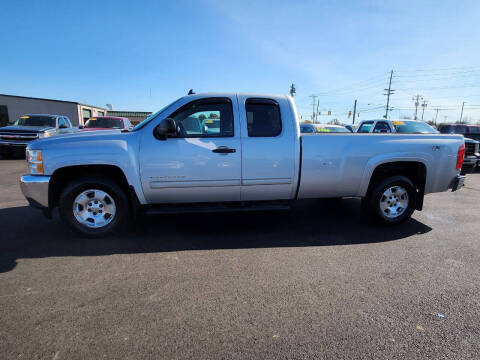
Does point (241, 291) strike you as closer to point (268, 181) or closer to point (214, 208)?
point (214, 208)

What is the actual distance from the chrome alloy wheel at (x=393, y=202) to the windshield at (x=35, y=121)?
1467 centimetres

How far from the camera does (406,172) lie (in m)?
4.49

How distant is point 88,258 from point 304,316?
2.59 metres

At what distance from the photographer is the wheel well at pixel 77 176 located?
3.69 m

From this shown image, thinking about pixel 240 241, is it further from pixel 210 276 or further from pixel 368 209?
pixel 368 209

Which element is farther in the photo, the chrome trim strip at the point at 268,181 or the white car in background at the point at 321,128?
the white car in background at the point at 321,128

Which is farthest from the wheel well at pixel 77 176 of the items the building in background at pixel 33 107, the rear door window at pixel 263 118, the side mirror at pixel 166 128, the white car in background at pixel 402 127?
the building in background at pixel 33 107

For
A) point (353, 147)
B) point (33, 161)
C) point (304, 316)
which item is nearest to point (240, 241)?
point (304, 316)

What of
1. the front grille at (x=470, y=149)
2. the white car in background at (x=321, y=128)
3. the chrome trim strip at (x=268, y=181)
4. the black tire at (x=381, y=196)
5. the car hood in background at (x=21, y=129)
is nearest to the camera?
the chrome trim strip at (x=268, y=181)

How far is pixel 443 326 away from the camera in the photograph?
2.20 metres

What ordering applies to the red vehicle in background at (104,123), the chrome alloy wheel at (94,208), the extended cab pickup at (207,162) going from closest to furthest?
the extended cab pickup at (207,162) < the chrome alloy wheel at (94,208) < the red vehicle in background at (104,123)

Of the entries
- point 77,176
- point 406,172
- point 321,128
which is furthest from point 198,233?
point 321,128

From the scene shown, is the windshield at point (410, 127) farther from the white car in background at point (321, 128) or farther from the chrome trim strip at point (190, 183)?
the chrome trim strip at point (190, 183)

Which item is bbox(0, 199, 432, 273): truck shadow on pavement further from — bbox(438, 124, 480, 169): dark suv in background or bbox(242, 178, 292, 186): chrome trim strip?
bbox(438, 124, 480, 169): dark suv in background
